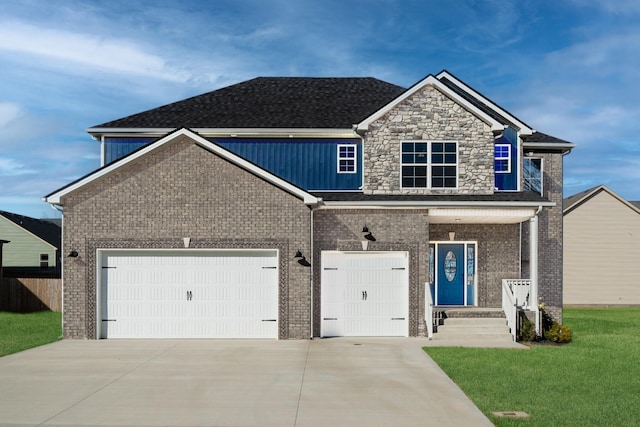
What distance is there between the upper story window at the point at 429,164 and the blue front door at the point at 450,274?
2436 mm

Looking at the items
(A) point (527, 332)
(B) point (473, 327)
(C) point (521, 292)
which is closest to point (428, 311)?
(B) point (473, 327)

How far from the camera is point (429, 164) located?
18281 mm

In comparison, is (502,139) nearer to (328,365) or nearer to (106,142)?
(328,365)

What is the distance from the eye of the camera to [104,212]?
645 inches

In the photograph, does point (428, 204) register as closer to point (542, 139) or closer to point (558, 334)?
point (558, 334)

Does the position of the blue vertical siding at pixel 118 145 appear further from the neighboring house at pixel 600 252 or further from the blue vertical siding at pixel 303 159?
the neighboring house at pixel 600 252

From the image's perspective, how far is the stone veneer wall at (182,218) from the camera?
16250mm

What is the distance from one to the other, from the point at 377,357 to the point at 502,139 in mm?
9392

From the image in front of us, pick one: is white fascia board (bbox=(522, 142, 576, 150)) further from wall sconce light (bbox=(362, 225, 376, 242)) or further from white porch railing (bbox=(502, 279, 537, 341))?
wall sconce light (bbox=(362, 225, 376, 242))

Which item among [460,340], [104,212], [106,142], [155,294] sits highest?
[106,142]

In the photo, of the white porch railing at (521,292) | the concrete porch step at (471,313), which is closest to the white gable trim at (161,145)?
the concrete porch step at (471,313)

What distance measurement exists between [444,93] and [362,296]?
A: 6.87m

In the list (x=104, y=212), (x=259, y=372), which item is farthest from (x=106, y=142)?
(x=259, y=372)

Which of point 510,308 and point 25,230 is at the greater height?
point 25,230
